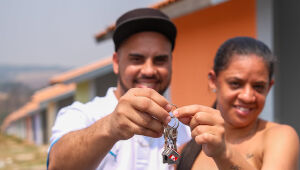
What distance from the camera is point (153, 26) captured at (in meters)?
2.53

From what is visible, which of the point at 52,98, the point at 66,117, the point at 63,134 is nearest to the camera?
the point at 63,134

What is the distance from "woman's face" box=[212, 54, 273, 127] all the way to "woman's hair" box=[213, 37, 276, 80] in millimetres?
42

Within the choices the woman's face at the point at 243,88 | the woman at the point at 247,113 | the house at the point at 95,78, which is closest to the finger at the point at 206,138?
the woman at the point at 247,113

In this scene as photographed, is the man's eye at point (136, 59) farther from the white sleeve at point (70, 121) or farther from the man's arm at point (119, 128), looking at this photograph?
the man's arm at point (119, 128)

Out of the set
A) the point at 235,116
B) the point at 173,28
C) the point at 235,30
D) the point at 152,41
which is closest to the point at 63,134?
the point at 152,41

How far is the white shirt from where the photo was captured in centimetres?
222

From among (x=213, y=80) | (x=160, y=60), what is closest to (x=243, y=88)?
(x=213, y=80)

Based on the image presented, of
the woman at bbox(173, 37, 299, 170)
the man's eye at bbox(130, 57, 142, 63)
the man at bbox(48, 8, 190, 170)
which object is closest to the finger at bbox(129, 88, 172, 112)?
the man at bbox(48, 8, 190, 170)

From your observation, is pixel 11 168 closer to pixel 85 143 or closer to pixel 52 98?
pixel 52 98

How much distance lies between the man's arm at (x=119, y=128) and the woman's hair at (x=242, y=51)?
1141mm

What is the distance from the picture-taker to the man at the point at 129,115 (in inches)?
63.6

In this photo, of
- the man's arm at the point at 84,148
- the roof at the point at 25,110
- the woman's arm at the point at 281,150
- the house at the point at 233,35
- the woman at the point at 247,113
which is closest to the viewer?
the man's arm at the point at 84,148

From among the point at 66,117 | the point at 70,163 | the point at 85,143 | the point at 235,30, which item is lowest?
the point at 70,163

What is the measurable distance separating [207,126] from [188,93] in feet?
17.0
